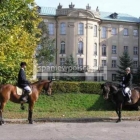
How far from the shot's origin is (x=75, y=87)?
119ft

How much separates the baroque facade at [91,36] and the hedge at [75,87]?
96.2 feet

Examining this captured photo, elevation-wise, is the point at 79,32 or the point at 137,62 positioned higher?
the point at 79,32

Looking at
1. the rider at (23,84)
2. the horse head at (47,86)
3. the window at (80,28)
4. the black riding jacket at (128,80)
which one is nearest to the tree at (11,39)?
the horse head at (47,86)

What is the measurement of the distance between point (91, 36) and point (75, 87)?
35.0 meters

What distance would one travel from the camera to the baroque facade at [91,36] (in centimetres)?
6850

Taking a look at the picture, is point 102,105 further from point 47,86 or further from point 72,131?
point 72,131

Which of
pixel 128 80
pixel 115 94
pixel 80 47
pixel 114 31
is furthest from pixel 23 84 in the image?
pixel 114 31

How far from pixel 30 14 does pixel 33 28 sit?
221 cm

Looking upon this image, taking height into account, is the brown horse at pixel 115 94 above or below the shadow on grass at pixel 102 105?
above

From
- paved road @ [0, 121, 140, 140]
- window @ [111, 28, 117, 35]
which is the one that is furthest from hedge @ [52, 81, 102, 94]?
window @ [111, 28, 117, 35]

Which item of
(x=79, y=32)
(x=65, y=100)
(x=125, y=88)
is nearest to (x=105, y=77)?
(x=79, y=32)

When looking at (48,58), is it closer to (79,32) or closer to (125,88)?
(79,32)

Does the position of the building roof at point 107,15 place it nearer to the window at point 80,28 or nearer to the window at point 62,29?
the window at point 62,29

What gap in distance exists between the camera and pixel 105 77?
72.6m
